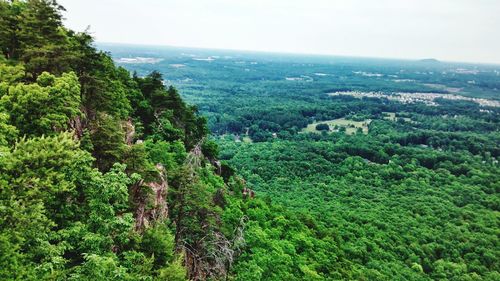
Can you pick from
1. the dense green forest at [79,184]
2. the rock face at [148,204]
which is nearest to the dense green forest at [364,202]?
the dense green forest at [79,184]

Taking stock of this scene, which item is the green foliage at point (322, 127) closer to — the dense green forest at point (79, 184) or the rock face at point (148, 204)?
the dense green forest at point (79, 184)

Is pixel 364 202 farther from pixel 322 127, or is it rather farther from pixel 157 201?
pixel 322 127

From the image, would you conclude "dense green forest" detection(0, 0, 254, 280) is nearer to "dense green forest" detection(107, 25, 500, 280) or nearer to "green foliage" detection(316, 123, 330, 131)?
"dense green forest" detection(107, 25, 500, 280)

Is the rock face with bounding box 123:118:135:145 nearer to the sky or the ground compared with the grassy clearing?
nearer to the sky

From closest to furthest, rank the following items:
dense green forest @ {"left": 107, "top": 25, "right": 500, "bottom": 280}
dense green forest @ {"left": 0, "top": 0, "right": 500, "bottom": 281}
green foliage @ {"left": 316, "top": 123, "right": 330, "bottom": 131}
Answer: dense green forest @ {"left": 0, "top": 0, "right": 500, "bottom": 281} < dense green forest @ {"left": 107, "top": 25, "right": 500, "bottom": 280} < green foliage @ {"left": 316, "top": 123, "right": 330, "bottom": 131}

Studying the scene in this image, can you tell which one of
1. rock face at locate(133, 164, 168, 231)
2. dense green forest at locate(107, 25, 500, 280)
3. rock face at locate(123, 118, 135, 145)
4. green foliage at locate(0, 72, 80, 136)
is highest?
green foliage at locate(0, 72, 80, 136)

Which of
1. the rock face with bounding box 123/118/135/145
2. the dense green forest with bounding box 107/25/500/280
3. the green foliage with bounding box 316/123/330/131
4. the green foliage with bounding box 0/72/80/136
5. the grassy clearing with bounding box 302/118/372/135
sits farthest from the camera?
the green foliage with bounding box 316/123/330/131

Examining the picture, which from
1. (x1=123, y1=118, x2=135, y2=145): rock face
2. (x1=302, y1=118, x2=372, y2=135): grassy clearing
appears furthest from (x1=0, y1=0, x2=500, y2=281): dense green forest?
(x1=302, y1=118, x2=372, y2=135): grassy clearing

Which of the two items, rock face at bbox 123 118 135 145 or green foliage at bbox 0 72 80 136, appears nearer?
green foliage at bbox 0 72 80 136

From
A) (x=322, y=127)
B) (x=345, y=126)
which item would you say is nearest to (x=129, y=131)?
(x=322, y=127)

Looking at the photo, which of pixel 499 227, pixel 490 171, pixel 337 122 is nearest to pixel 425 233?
pixel 499 227

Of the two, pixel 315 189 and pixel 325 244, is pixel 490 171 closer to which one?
pixel 315 189
